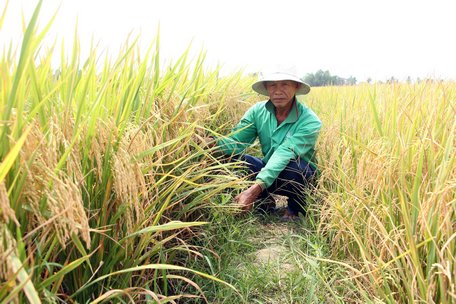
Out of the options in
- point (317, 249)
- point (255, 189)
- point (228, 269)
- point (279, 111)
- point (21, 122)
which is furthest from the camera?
point (279, 111)

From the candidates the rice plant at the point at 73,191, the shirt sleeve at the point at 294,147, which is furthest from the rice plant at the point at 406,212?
the rice plant at the point at 73,191

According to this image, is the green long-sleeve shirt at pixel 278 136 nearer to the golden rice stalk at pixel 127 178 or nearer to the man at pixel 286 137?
the man at pixel 286 137

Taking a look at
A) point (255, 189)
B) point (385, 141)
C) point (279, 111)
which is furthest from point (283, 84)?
point (385, 141)

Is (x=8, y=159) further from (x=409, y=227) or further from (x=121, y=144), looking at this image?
(x=409, y=227)

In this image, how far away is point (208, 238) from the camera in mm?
→ 1976

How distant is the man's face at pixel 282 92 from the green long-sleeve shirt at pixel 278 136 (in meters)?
0.09

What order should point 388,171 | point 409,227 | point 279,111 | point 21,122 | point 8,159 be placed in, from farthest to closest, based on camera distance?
1. point 279,111
2. point 388,171
3. point 409,227
4. point 21,122
5. point 8,159

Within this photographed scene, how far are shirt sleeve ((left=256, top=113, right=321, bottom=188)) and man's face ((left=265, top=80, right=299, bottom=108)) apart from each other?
0.71 feet

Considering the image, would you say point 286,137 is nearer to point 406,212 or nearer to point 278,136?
point 278,136

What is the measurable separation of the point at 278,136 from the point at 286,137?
3.9 inches

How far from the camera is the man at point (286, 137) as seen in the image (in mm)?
2707

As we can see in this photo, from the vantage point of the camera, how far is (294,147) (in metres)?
2.73

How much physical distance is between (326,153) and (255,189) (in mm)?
700

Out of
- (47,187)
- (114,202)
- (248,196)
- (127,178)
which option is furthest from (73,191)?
(248,196)
